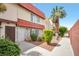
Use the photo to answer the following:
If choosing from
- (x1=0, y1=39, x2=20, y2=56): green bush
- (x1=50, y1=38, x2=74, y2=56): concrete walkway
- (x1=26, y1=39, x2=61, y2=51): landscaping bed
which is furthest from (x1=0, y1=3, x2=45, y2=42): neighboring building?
(x1=50, y1=38, x2=74, y2=56): concrete walkway

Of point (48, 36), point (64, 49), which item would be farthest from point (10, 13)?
point (64, 49)

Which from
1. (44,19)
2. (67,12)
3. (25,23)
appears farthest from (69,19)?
(25,23)

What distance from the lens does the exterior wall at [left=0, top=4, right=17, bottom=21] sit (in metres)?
5.70

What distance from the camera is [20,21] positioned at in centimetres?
587

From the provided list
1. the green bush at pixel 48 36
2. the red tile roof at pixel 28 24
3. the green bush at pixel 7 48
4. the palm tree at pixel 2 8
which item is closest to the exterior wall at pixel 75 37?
the green bush at pixel 48 36

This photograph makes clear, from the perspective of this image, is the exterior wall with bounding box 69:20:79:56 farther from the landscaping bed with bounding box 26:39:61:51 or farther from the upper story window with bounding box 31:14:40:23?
the upper story window with bounding box 31:14:40:23

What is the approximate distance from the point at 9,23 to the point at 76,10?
1.58m

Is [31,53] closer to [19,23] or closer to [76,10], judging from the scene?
[19,23]

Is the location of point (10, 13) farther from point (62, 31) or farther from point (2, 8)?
point (62, 31)

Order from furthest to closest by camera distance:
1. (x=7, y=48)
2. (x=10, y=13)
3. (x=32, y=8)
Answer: (x=32, y=8), (x=10, y=13), (x=7, y=48)

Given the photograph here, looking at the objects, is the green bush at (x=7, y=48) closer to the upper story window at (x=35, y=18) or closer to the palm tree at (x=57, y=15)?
the upper story window at (x=35, y=18)

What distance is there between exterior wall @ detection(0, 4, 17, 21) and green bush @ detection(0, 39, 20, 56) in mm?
534

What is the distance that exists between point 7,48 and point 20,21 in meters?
0.71

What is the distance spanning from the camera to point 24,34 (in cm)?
599
